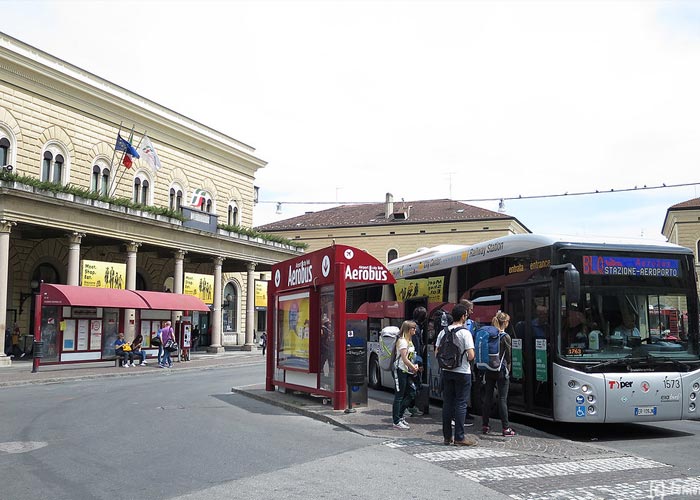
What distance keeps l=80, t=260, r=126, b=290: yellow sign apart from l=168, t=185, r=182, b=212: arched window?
9894mm

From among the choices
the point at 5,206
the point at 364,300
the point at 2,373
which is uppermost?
the point at 5,206

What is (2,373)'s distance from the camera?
968 inches

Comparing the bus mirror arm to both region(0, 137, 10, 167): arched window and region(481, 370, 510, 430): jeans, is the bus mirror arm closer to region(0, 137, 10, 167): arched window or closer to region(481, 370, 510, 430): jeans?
region(481, 370, 510, 430): jeans

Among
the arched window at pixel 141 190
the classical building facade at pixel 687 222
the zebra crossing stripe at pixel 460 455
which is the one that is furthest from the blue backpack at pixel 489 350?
the classical building facade at pixel 687 222

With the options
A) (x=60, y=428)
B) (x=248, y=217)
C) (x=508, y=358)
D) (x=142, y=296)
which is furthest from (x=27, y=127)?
(x=508, y=358)

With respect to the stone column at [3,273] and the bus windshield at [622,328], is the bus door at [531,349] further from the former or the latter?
the stone column at [3,273]

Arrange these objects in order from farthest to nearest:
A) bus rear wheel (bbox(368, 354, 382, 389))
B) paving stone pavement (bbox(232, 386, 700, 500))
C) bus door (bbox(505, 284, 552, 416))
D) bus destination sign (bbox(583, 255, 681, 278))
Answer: bus rear wheel (bbox(368, 354, 382, 389)) < bus destination sign (bbox(583, 255, 681, 278)) < bus door (bbox(505, 284, 552, 416)) < paving stone pavement (bbox(232, 386, 700, 500))

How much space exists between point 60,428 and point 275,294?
20.9ft

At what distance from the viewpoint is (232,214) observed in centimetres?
5122

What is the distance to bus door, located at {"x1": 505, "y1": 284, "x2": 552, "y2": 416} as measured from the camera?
10602 mm

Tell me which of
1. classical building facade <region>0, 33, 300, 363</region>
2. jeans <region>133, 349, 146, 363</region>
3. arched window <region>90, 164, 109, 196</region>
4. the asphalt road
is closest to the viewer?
the asphalt road

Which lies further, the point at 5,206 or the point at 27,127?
the point at 27,127

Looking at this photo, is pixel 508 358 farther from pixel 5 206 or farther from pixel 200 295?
pixel 200 295

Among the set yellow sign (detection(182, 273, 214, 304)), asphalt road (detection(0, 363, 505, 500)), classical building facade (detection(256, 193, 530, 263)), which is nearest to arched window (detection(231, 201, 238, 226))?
yellow sign (detection(182, 273, 214, 304))
